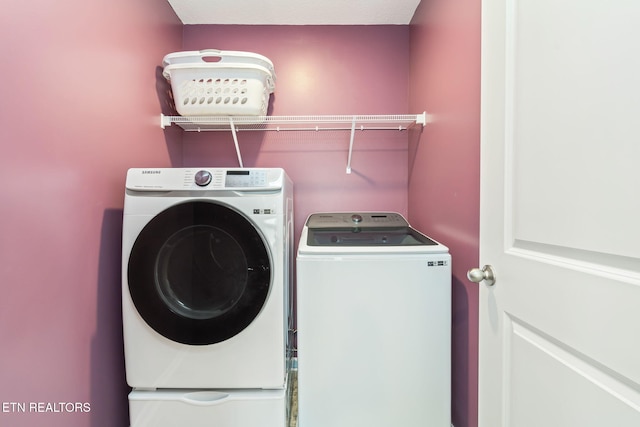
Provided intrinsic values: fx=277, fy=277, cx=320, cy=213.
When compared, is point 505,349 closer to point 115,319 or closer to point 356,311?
point 356,311

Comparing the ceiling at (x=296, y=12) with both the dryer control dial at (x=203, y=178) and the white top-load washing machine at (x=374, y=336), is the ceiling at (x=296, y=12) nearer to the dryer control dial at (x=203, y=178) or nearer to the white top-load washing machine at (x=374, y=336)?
the dryer control dial at (x=203, y=178)

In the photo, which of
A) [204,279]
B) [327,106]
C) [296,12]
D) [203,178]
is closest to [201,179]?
[203,178]

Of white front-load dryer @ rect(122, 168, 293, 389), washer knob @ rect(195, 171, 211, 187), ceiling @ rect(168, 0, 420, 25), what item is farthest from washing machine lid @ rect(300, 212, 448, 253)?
ceiling @ rect(168, 0, 420, 25)

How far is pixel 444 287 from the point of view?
110 cm

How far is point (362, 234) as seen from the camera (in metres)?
1.53

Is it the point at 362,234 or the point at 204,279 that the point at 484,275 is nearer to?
the point at 362,234

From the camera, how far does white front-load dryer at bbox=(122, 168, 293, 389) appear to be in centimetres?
115

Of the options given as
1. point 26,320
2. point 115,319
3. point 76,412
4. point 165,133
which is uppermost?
point 165,133

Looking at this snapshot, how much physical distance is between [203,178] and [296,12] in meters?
1.33

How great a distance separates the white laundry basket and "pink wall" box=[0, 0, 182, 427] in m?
0.19

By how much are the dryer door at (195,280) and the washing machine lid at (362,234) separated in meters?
0.24

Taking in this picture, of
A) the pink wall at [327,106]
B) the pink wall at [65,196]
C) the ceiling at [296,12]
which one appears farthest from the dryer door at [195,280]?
the ceiling at [296,12]

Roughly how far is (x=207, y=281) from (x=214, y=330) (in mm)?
205

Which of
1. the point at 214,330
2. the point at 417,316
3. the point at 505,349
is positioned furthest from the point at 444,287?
the point at 214,330
